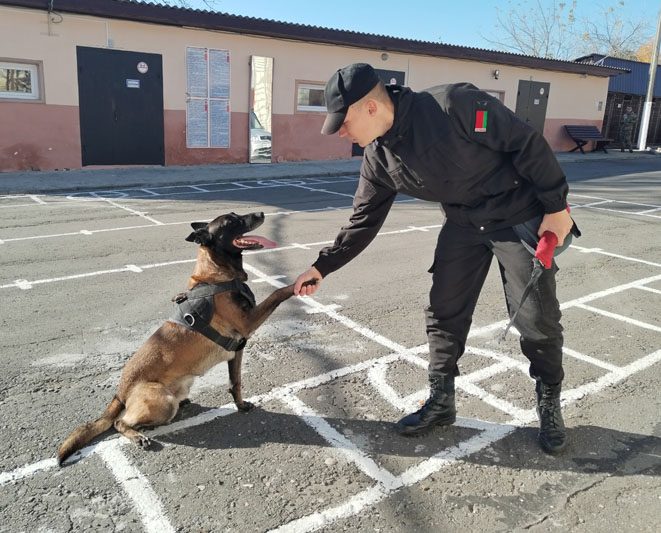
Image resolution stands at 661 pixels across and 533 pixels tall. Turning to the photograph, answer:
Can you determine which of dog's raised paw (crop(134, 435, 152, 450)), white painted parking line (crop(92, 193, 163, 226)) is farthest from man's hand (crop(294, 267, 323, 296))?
white painted parking line (crop(92, 193, 163, 226))

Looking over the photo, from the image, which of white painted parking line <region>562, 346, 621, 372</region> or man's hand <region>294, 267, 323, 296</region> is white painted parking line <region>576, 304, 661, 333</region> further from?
man's hand <region>294, 267, 323, 296</region>

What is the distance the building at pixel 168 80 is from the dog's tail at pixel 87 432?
12712 mm

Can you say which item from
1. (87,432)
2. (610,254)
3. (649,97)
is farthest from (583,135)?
(87,432)

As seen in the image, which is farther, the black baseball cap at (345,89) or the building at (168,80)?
the building at (168,80)

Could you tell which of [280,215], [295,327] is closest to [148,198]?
[280,215]

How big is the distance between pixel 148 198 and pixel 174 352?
341 inches

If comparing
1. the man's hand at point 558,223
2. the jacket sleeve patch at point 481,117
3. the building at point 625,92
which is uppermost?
the building at point 625,92

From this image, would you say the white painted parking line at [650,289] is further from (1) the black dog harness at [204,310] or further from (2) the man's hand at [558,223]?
(1) the black dog harness at [204,310]

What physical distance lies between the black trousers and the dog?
0.87 m

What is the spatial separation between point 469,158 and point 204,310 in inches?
63.3

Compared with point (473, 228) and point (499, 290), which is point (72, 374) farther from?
point (499, 290)

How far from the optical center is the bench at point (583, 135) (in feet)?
81.1

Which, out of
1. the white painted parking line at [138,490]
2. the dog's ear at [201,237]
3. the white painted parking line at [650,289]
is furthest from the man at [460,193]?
the white painted parking line at [650,289]

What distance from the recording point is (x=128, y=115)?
1467 centimetres
